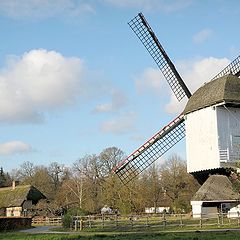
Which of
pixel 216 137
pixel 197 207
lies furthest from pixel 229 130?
pixel 197 207

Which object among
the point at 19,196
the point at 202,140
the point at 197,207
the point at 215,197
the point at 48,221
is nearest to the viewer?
the point at 215,197

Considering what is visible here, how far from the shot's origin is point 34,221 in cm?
5550

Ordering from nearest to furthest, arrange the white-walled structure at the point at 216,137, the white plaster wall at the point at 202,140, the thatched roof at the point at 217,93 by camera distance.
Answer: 1. the thatched roof at the point at 217,93
2. the white-walled structure at the point at 216,137
3. the white plaster wall at the point at 202,140

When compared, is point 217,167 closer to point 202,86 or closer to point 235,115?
point 235,115

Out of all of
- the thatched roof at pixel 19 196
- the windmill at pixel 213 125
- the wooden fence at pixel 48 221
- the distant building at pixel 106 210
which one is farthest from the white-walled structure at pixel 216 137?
the thatched roof at pixel 19 196

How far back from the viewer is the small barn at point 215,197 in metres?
36.8

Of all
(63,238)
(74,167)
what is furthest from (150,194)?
(63,238)

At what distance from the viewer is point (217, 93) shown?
3809cm

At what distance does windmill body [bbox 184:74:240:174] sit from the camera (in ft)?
124

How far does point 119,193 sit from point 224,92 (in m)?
28.8

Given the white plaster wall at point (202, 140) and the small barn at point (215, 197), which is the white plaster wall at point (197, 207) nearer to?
the small barn at point (215, 197)

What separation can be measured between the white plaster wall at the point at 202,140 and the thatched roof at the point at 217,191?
129 cm

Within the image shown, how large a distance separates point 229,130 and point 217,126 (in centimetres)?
127

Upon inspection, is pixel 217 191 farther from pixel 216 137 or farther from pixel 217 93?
pixel 217 93
